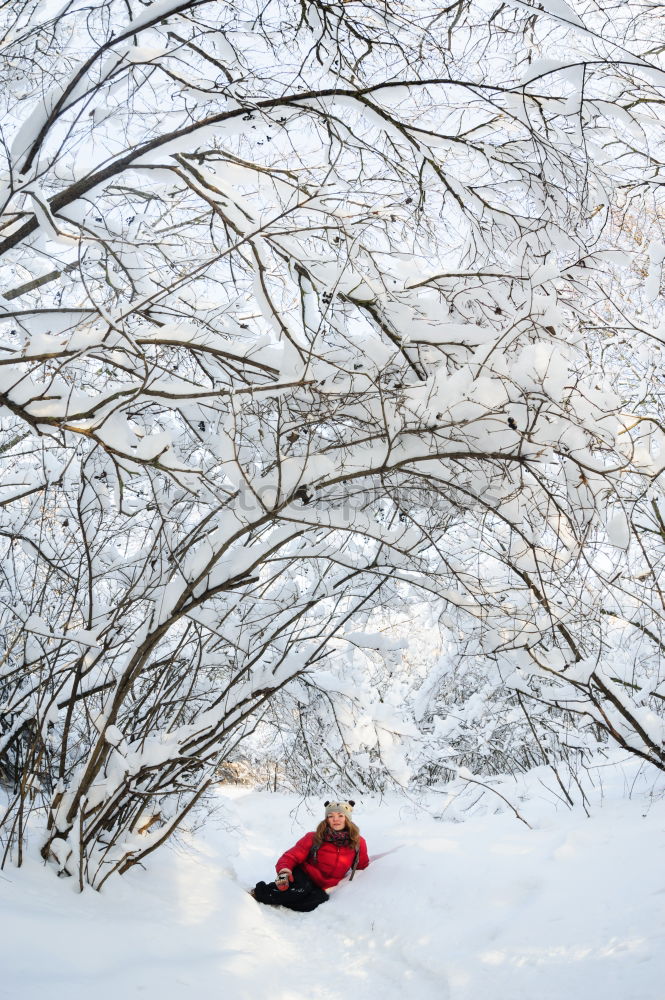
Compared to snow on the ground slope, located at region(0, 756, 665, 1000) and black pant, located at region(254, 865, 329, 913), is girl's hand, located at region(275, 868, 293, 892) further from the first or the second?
snow on the ground slope, located at region(0, 756, 665, 1000)

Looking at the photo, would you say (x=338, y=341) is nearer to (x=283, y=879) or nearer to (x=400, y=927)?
(x=400, y=927)

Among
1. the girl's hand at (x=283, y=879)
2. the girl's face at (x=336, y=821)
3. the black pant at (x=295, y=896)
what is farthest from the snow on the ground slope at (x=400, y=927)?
the girl's face at (x=336, y=821)

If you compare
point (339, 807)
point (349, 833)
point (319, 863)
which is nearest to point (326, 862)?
point (319, 863)

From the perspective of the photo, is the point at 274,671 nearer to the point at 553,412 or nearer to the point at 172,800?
the point at 172,800

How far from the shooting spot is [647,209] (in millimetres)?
3098

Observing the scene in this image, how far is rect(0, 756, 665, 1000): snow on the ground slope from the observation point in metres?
2.09

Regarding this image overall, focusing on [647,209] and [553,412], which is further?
[647,209]

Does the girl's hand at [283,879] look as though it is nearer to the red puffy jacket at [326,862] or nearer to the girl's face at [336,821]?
the red puffy jacket at [326,862]

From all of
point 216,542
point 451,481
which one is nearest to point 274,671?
point 216,542

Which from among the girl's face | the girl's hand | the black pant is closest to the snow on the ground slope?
the black pant

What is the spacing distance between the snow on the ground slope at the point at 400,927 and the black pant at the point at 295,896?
7cm

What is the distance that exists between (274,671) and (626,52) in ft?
8.61

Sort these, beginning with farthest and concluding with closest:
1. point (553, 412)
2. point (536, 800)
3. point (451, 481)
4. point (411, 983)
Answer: point (536, 800)
point (411, 983)
point (451, 481)
point (553, 412)

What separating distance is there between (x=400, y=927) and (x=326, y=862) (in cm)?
144
